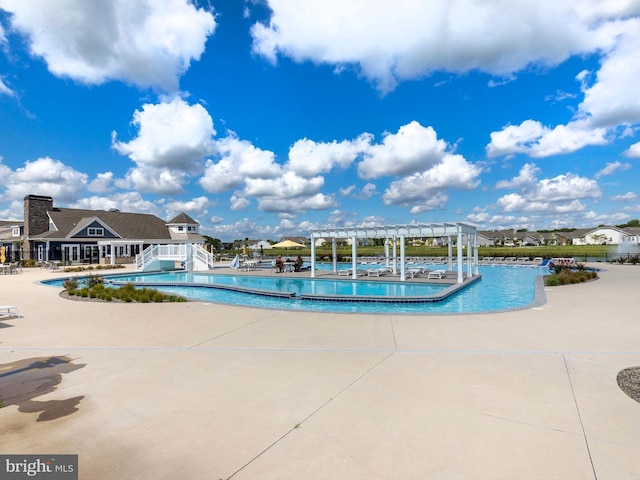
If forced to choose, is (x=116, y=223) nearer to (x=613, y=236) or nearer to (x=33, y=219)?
(x=33, y=219)

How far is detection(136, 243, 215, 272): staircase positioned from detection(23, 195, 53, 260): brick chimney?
47.7 ft

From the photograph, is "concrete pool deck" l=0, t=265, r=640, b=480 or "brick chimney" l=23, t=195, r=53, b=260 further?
"brick chimney" l=23, t=195, r=53, b=260

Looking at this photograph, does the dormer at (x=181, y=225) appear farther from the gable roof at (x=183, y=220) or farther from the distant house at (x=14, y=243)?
the distant house at (x=14, y=243)

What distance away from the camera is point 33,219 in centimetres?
3538

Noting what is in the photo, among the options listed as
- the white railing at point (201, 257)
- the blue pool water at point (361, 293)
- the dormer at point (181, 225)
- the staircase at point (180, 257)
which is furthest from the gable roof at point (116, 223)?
the blue pool water at point (361, 293)

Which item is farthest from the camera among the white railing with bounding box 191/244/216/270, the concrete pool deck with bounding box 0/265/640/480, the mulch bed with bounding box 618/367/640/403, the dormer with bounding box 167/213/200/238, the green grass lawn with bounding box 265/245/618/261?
the dormer with bounding box 167/213/200/238

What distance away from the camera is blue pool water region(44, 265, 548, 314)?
1245 centimetres

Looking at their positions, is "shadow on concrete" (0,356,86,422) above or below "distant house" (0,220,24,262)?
below

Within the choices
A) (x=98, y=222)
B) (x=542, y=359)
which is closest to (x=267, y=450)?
(x=542, y=359)

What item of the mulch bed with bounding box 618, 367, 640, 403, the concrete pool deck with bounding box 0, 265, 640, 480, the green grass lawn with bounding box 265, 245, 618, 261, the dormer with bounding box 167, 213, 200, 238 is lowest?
the mulch bed with bounding box 618, 367, 640, 403

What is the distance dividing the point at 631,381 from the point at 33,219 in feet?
147

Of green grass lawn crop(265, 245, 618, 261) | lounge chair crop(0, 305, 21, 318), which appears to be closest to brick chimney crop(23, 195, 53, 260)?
green grass lawn crop(265, 245, 618, 261)

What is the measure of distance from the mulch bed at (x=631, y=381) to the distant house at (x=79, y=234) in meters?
36.2

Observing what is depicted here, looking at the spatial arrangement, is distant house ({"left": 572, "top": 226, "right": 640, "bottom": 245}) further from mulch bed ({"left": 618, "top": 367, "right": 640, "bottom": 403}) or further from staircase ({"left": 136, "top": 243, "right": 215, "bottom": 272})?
mulch bed ({"left": 618, "top": 367, "right": 640, "bottom": 403})
